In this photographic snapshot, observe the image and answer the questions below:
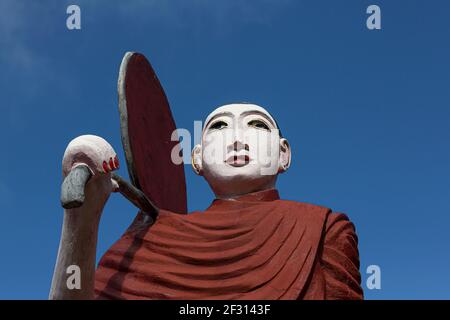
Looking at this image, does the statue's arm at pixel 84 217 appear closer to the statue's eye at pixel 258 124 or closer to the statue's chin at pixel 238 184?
the statue's chin at pixel 238 184

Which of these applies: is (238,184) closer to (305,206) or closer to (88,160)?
(305,206)

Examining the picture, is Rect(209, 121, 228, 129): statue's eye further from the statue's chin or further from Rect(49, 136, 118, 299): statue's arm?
Rect(49, 136, 118, 299): statue's arm

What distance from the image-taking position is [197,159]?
6152 mm

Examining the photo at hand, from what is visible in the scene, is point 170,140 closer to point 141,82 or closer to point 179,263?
point 141,82

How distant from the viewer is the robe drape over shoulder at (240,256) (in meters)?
4.99

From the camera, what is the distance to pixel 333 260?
5246 millimetres

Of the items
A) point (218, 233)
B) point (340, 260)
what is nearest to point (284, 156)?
point (218, 233)

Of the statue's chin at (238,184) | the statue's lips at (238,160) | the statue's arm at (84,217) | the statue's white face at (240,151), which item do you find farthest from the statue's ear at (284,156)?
the statue's arm at (84,217)

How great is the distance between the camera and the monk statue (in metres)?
4.46

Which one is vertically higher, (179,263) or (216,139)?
(216,139)

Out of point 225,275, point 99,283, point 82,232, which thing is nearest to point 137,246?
point 99,283

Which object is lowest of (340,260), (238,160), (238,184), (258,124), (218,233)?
(340,260)

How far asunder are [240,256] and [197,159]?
120 cm
